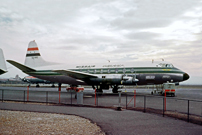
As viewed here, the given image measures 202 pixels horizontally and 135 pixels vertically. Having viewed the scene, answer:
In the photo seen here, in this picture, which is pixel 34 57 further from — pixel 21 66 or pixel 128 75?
pixel 128 75

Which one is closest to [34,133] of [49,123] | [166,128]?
[49,123]

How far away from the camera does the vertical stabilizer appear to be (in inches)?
1664

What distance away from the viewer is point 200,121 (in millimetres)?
11070

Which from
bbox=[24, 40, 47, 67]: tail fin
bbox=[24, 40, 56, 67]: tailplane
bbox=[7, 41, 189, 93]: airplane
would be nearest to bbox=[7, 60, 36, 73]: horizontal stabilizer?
bbox=[7, 41, 189, 93]: airplane

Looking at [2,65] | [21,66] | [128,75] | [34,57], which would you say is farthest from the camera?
[34,57]

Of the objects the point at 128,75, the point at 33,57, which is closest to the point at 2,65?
the point at 128,75

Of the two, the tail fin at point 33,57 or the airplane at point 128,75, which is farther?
the tail fin at point 33,57

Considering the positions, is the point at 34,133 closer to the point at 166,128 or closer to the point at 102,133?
the point at 102,133

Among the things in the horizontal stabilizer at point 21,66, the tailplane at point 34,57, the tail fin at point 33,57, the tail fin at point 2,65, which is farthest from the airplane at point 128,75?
the tail fin at point 2,65

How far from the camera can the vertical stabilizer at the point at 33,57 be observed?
4225cm

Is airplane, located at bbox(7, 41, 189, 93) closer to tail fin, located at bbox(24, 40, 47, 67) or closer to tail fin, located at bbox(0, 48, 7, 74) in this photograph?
tail fin, located at bbox(24, 40, 47, 67)

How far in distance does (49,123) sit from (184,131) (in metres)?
6.65

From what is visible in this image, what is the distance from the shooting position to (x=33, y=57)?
4297cm

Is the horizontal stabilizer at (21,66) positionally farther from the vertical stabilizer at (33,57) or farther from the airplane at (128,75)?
the vertical stabilizer at (33,57)
